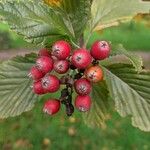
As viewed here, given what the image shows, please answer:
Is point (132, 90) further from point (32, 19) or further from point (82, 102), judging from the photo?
point (32, 19)

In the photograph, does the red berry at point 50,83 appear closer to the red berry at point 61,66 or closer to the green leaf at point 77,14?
the red berry at point 61,66

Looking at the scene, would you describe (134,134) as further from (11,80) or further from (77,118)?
(11,80)

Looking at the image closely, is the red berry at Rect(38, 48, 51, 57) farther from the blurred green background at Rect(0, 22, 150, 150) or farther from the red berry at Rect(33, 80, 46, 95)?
the blurred green background at Rect(0, 22, 150, 150)

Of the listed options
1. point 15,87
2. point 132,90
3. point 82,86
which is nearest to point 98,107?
point 132,90

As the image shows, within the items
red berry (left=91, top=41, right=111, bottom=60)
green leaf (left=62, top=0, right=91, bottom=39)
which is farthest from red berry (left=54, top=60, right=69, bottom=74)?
green leaf (left=62, top=0, right=91, bottom=39)

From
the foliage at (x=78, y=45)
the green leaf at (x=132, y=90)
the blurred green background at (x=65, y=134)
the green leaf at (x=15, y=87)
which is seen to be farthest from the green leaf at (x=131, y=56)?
the blurred green background at (x=65, y=134)

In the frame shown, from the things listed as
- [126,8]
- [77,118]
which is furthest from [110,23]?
[77,118]
